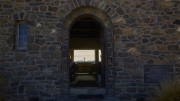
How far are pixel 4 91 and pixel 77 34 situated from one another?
279 inches

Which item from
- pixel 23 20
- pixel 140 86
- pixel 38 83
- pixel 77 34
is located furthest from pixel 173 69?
pixel 77 34

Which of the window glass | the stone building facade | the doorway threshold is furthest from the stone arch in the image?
the window glass

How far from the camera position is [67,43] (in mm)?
5070

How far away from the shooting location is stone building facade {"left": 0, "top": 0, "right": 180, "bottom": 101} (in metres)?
4.86

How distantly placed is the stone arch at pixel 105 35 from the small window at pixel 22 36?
4.91 ft

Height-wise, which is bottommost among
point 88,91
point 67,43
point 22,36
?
point 88,91

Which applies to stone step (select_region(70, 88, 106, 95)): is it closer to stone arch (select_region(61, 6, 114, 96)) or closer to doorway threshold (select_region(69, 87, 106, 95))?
doorway threshold (select_region(69, 87, 106, 95))

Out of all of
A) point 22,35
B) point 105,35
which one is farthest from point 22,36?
point 105,35

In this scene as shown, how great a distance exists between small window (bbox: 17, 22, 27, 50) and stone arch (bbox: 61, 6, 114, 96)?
150cm

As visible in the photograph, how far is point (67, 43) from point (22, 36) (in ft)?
5.86

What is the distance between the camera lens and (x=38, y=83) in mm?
4832

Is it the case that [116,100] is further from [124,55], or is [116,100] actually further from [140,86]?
[124,55]

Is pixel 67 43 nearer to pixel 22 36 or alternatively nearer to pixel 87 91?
pixel 22 36

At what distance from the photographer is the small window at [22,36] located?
202 inches
